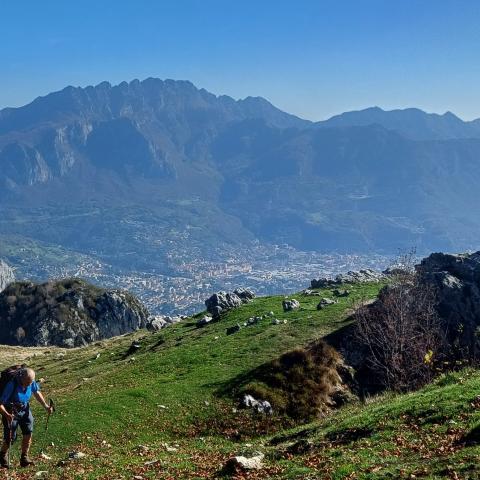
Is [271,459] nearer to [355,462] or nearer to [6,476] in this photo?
[355,462]

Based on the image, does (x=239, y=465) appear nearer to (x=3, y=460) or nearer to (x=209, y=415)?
(x=3, y=460)

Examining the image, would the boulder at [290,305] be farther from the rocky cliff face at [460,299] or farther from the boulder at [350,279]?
the boulder at [350,279]

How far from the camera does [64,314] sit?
126 meters

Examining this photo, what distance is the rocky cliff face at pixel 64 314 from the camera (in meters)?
123

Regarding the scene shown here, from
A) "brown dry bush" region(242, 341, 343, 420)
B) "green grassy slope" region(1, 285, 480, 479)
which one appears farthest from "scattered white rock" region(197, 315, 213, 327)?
"brown dry bush" region(242, 341, 343, 420)

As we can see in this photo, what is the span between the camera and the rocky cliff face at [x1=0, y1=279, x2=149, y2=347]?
123 m

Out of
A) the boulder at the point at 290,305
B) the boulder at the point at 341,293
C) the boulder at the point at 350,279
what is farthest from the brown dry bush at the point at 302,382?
the boulder at the point at 350,279

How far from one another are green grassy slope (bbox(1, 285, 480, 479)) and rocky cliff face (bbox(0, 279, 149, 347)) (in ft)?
155

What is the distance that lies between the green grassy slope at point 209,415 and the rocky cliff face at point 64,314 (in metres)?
47.3

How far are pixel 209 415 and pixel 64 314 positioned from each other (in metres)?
94.3

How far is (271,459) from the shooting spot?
74.2ft

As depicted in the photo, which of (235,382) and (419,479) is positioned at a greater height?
(419,479)

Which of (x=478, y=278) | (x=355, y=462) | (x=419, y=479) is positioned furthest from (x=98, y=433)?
(x=478, y=278)

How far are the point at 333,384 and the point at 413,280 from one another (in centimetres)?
1339
